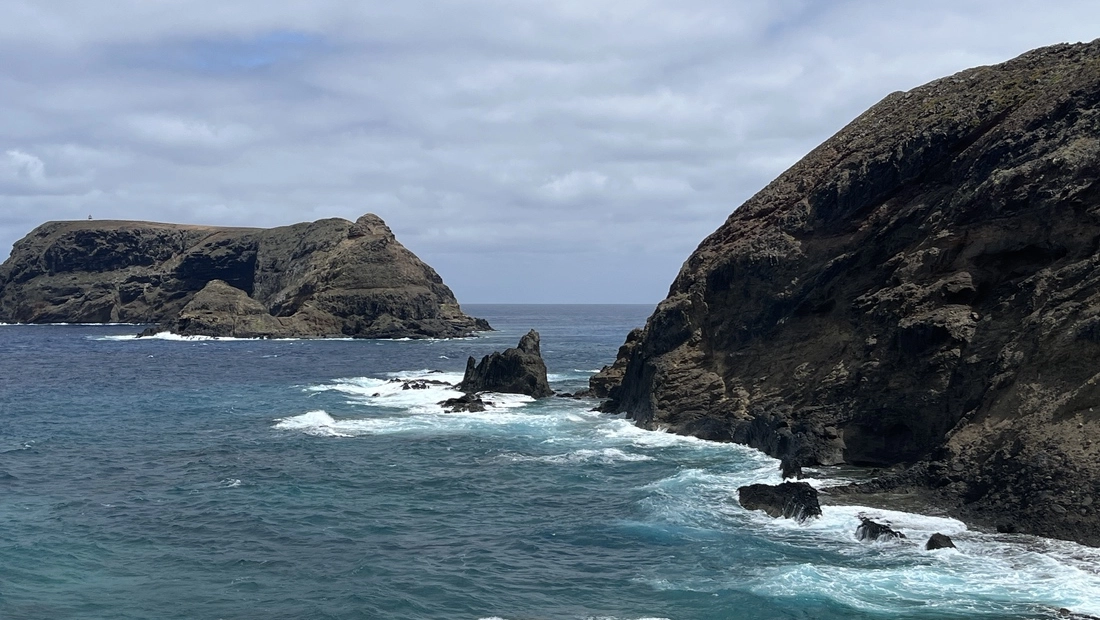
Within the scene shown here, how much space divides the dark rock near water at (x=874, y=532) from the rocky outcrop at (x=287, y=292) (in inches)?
4942

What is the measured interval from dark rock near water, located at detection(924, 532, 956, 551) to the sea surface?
38 cm

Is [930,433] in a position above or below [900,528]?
above

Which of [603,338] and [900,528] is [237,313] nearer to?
[603,338]

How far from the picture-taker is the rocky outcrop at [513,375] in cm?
6519

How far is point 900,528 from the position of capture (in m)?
26.5

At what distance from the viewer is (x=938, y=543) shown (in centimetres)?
2441

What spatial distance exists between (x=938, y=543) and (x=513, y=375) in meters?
43.4

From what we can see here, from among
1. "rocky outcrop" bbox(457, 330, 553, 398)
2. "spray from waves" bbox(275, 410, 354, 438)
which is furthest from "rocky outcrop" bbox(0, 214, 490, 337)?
"spray from waves" bbox(275, 410, 354, 438)

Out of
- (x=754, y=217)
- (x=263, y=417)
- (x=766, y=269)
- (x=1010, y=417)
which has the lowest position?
(x=263, y=417)

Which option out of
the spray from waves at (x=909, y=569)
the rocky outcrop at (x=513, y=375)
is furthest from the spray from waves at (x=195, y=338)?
the spray from waves at (x=909, y=569)

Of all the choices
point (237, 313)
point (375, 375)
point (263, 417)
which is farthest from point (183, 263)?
point (263, 417)

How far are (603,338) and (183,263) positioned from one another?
304 ft

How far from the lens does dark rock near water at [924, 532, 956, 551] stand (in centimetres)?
2436

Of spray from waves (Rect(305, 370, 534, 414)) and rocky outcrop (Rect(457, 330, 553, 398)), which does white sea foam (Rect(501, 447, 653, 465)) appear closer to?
spray from waves (Rect(305, 370, 534, 414))
